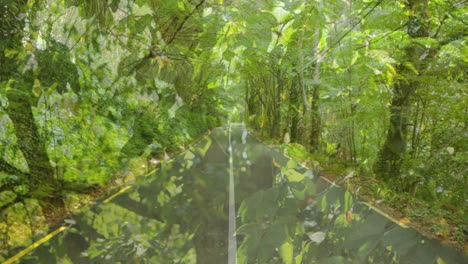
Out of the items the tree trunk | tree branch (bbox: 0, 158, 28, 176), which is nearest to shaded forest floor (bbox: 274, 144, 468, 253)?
the tree trunk

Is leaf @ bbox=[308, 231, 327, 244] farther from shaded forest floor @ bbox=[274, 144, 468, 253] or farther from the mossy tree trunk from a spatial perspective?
the mossy tree trunk

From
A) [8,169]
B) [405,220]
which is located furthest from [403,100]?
[8,169]

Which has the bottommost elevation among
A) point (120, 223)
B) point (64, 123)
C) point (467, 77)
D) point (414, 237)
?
point (414, 237)

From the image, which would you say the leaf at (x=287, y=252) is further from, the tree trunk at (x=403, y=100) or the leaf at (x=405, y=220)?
the tree trunk at (x=403, y=100)

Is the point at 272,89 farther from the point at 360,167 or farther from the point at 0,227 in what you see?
the point at 0,227

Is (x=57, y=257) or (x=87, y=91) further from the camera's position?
(x=87, y=91)

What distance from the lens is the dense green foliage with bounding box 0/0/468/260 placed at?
785 centimetres

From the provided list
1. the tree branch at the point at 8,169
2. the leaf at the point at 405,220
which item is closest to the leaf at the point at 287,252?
the leaf at the point at 405,220

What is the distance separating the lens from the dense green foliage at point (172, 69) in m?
7.85

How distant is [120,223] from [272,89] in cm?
2876

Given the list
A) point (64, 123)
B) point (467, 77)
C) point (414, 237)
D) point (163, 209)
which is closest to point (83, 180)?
point (64, 123)

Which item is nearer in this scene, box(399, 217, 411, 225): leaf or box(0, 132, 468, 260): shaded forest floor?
box(0, 132, 468, 260): shaded forest floor

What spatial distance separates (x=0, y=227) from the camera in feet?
24.7

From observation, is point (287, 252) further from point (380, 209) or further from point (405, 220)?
point (380, 209)
